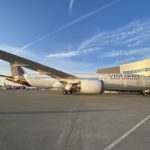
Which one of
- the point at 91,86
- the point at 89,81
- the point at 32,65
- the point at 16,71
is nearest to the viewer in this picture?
the point at 91,86

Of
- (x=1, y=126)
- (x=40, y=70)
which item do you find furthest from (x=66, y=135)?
(x=40, y=70)

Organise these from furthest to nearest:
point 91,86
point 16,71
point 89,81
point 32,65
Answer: point 16,71 < point 32,65 < point 89,81 < point 91,86

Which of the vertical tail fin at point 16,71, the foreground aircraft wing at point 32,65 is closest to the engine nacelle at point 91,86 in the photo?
the foreground aircraft wing at point 32,65

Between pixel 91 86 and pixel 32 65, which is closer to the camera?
pixel 91 86

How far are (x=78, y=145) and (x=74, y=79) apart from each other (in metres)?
20.2

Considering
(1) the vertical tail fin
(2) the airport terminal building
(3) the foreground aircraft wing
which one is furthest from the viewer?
(2) the airport terminal building

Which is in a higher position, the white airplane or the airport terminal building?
the airport terminal building

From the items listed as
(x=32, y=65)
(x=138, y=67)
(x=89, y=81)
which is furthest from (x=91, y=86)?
(x=138, y=67)

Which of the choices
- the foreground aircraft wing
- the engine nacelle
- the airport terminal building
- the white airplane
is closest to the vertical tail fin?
the white airplane

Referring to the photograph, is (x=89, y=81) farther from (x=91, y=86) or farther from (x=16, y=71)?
(x=16, y=71)

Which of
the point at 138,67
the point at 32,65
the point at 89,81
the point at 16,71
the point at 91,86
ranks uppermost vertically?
the point at 138,67

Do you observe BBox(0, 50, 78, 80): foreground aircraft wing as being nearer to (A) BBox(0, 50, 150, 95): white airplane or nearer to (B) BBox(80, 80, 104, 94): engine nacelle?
(A) BBox(0, 50, 150, 95): white airplane

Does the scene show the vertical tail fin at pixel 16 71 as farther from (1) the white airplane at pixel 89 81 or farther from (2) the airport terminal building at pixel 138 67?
(2) the airport terminal building at pixel 138 67

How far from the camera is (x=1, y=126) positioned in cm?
656
